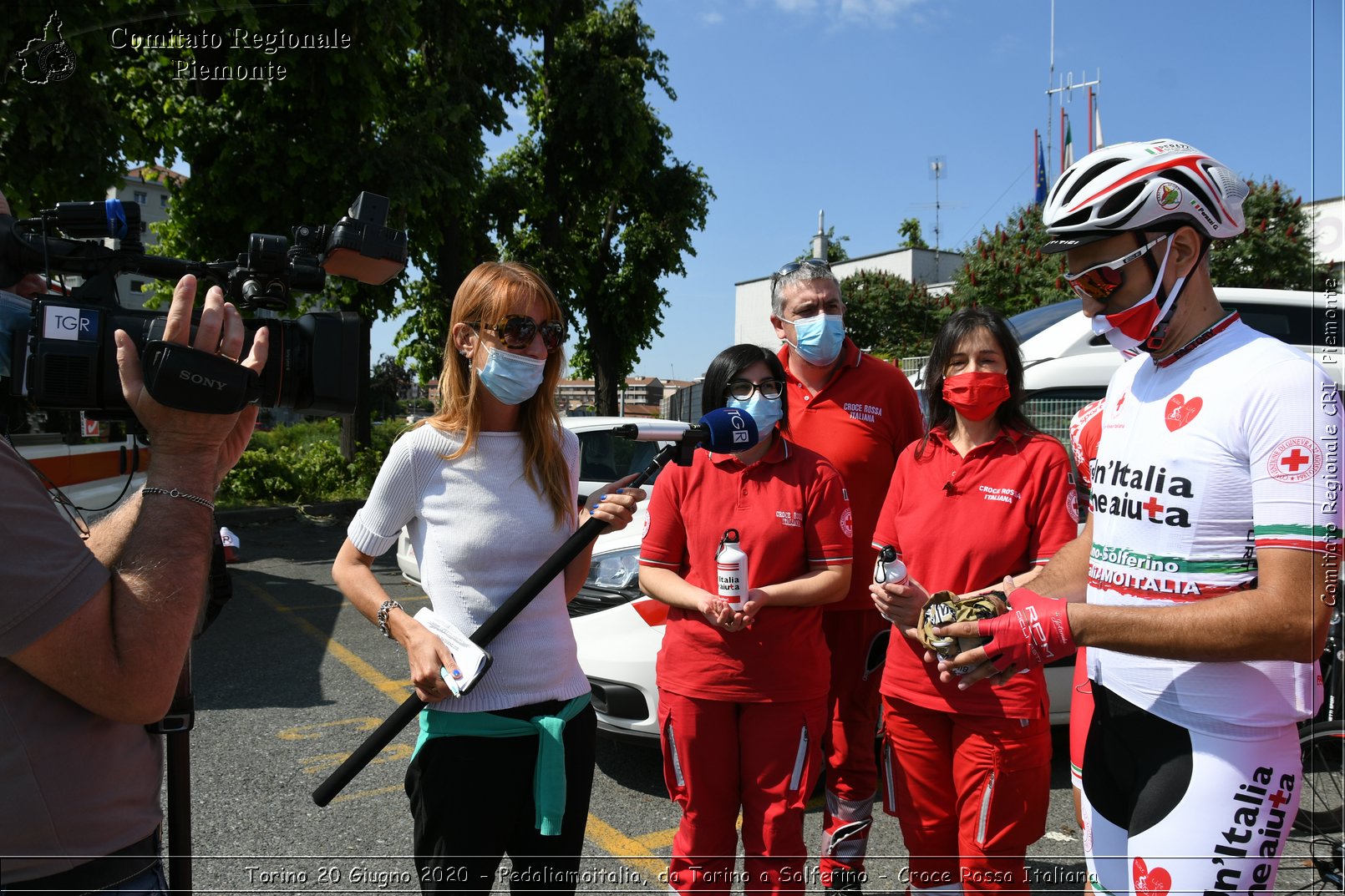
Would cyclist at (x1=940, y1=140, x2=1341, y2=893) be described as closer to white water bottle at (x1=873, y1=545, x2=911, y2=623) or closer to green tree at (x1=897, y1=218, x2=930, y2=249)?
white water bottle at (x1=873, y1=545, x2=911, y2=623)

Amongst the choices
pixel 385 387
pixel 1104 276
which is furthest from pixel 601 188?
pixel 1104 276

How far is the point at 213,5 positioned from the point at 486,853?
990cm

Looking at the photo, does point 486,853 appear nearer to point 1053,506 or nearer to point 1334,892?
point 1053,506

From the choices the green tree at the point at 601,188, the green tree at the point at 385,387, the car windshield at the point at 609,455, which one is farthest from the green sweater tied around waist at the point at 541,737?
the green tree at the point at 385,387

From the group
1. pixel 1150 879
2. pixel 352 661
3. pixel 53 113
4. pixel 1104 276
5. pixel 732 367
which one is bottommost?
pixel 352 661

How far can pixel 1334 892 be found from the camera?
10.2 feet

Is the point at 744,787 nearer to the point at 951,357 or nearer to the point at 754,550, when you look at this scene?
the point at 754,550

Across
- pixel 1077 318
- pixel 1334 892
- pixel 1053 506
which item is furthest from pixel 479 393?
pixel 1077 318

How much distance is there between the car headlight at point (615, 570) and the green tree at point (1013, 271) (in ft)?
33.6

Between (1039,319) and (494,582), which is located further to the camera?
(1039,319)

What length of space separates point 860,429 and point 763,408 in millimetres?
712

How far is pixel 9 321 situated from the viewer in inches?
57.8

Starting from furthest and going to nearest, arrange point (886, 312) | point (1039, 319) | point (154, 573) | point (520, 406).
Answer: point (886, 312), point (1039, 319), point (520, 406), point (154, 573)

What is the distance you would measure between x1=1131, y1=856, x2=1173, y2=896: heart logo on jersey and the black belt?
1.95 metres
